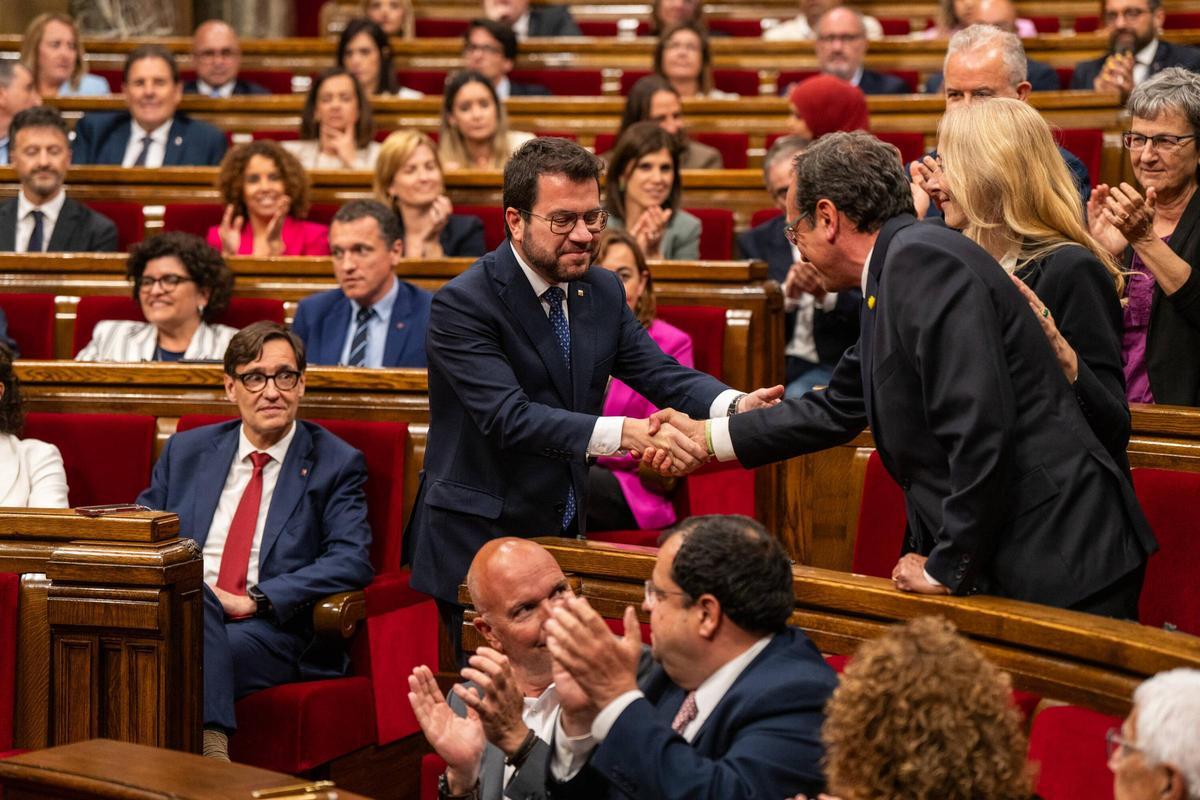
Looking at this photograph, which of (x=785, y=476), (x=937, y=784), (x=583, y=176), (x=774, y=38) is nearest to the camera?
(x=937, y=784)

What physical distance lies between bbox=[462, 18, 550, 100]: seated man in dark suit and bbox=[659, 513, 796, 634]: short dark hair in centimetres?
393

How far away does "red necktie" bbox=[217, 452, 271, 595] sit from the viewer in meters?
2.68

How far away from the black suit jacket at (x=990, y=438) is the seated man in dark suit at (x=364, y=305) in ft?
5.64

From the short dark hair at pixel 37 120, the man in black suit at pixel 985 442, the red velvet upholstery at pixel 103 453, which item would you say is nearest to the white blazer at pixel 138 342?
the red velvet upholstery at pixel 103 453

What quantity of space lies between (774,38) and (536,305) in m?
4.13

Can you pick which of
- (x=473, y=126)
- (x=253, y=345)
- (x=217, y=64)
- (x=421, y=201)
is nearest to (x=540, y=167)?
(x=253, y=345)

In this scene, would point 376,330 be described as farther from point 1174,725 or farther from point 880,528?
point 1174,725

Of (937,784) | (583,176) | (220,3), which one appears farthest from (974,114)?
(220,3)

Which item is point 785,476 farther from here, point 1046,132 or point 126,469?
point 126,469

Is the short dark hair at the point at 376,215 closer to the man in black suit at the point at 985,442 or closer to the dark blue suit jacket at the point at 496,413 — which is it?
the dark blue suit jacket at the point at 496,413

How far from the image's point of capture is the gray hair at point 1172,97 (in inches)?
94.0

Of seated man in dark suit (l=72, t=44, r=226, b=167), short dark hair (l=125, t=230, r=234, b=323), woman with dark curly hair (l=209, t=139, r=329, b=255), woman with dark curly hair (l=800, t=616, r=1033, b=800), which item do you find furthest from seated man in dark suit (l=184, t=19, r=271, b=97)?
woman with dark curly hair (l=800, t=616, r=1033, b=800)

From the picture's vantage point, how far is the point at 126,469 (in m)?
2.91

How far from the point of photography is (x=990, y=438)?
1.62 metres
